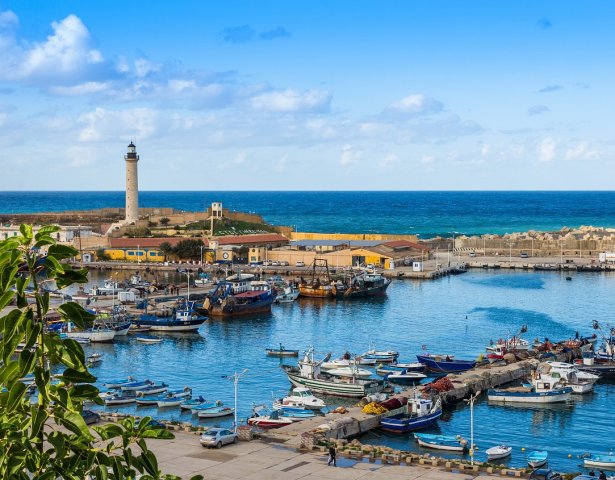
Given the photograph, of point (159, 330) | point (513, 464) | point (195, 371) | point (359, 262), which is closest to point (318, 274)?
point (359, 262)

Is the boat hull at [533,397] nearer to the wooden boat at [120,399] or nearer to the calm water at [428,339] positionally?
the calm water at [428,339]

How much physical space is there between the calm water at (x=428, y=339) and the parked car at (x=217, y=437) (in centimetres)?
663

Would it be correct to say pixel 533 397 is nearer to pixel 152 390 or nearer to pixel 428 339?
pixel 428 339

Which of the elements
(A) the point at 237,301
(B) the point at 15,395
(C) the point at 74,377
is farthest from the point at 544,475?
(A) the point at 237,301

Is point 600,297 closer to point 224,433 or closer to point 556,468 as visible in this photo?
point 556,468

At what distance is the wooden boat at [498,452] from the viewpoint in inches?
1226

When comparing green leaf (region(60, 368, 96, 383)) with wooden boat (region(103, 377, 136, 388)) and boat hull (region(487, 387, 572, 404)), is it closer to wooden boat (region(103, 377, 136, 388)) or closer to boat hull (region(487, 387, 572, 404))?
boat hull (region(487, 387, 572, 404))

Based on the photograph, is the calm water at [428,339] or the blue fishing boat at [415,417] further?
the calm water at [428,339]

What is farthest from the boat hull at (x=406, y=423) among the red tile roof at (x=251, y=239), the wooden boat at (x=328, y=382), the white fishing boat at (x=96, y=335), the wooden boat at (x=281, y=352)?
the red tile roof at (x=251, y=239)

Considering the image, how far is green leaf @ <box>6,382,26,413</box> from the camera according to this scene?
5551 millimetres

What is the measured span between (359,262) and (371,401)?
58.7m

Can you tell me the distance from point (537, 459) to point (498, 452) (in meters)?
1.39

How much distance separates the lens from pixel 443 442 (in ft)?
107

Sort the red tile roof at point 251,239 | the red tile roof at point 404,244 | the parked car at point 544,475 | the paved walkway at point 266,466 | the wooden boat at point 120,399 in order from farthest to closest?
the red tile roof at point 404,244
the red tile roof at point 251,239
the wooden boat at point 120,399
the parked car at point 544,475
the paved walkway at point 266,466
